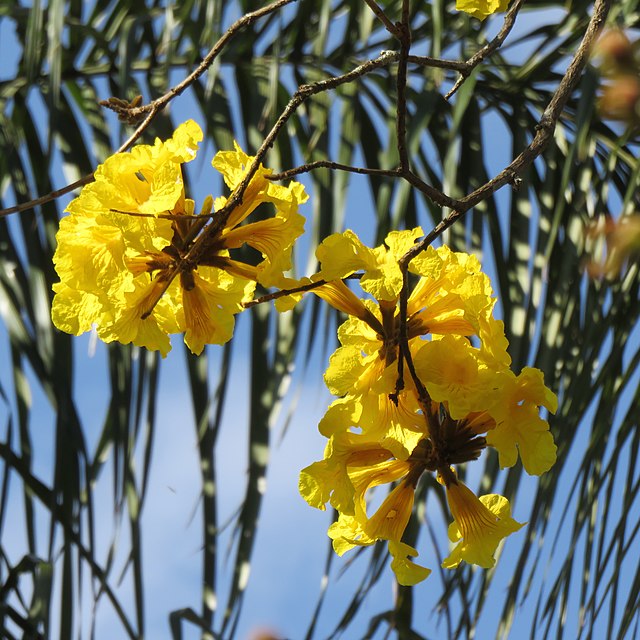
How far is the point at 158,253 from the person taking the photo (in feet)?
1.81

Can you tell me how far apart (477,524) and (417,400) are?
0.09 metres

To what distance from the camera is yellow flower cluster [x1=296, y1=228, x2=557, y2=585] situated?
0.52 m

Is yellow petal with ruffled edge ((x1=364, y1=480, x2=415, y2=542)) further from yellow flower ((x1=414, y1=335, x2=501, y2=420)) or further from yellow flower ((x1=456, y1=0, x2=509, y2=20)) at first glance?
yellow flower ((x1=456, y1=0, x2=509, y2=20))

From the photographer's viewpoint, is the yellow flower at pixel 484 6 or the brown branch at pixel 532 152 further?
the yellow flower at pixel 484 6

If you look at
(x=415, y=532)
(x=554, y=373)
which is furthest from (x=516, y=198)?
(x=415, y=532)

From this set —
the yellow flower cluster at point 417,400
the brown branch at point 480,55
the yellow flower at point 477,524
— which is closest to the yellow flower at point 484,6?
the brown branch at point 480,55

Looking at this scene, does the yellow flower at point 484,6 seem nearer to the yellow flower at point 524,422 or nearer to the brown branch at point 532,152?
the brown branch at point 532,152

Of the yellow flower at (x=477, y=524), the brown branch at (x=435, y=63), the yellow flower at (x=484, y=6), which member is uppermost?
the yellow flower at (x=484, y=6)

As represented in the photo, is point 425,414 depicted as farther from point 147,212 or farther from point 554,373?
point 554,373

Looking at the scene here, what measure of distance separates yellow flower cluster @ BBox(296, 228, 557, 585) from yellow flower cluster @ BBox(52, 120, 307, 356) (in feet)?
0.13

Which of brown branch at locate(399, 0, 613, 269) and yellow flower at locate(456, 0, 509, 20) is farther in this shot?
yellow flower at locate(456, 0, 509, 20)

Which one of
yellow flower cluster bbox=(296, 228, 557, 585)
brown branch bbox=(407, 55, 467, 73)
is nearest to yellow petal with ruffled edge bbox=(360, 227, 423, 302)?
yellow flower cluster bbox=(296, 228, 557, 585)

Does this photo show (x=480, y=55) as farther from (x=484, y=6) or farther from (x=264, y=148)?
(x=264, y=148)

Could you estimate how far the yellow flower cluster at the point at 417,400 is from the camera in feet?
1.72
